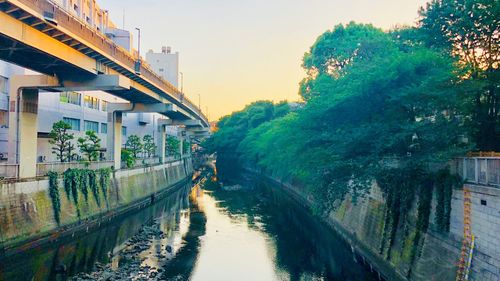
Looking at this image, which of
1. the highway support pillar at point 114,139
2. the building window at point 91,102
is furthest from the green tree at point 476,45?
the building window at point 91,102

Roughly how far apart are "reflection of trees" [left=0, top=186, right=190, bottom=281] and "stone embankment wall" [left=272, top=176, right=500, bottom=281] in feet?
59.5

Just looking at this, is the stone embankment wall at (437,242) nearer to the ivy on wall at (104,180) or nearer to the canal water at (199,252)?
the canal water at (199,252)

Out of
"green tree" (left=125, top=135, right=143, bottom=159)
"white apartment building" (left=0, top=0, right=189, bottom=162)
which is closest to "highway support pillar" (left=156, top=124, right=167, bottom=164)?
"white apartment building" (left=0, top=0, right=189, bottom=162)

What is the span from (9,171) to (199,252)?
14.5 m

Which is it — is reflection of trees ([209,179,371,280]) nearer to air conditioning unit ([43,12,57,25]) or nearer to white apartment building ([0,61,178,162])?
air conditioning unit ([43,12,57,25])

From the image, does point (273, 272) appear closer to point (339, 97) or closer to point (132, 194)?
point (339, 97)

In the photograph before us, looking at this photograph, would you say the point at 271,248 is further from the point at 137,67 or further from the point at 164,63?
the point at 164,63

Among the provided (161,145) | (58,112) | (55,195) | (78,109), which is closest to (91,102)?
(78,109)

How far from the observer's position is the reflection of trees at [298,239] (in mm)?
25594

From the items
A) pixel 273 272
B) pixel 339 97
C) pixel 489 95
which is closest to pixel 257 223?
pixel 273 272

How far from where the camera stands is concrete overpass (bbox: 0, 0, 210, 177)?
822 inches

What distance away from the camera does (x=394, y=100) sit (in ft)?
76.3

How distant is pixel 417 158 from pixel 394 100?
4319 millimetres

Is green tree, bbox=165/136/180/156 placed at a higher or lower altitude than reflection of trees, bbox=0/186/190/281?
higher
